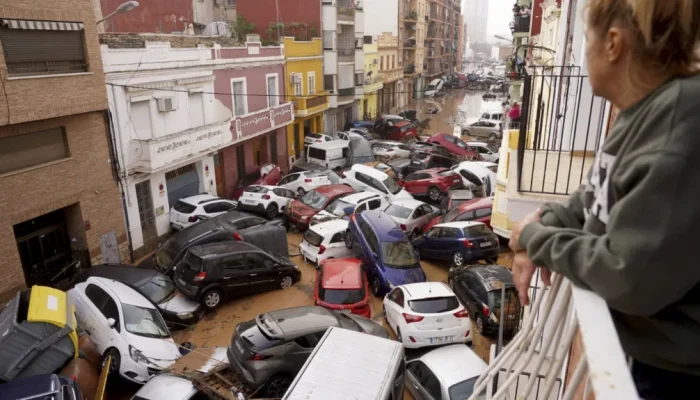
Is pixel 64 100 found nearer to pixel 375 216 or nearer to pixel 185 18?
pixel 375 216

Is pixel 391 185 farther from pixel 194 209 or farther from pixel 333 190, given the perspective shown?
pixel 194 209

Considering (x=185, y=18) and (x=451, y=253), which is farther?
(x=185, y=18)

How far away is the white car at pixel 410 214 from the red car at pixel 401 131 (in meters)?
17.2

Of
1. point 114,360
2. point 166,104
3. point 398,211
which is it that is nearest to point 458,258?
point 398,211

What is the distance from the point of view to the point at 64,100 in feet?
41.1

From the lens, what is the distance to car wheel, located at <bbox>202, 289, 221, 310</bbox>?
1187cm

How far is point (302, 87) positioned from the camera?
2830cm

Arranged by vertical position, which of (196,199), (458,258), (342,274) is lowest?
(458,258)

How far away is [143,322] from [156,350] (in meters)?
0.73

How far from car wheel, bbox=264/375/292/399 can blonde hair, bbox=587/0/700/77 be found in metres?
7.86

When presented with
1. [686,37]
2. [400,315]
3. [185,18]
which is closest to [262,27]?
[185,18]

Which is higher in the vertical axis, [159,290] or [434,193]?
[159,290]

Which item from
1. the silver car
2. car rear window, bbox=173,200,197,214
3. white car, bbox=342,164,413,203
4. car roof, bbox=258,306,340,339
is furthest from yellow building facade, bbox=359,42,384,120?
the silver car

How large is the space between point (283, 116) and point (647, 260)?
24.0 m
